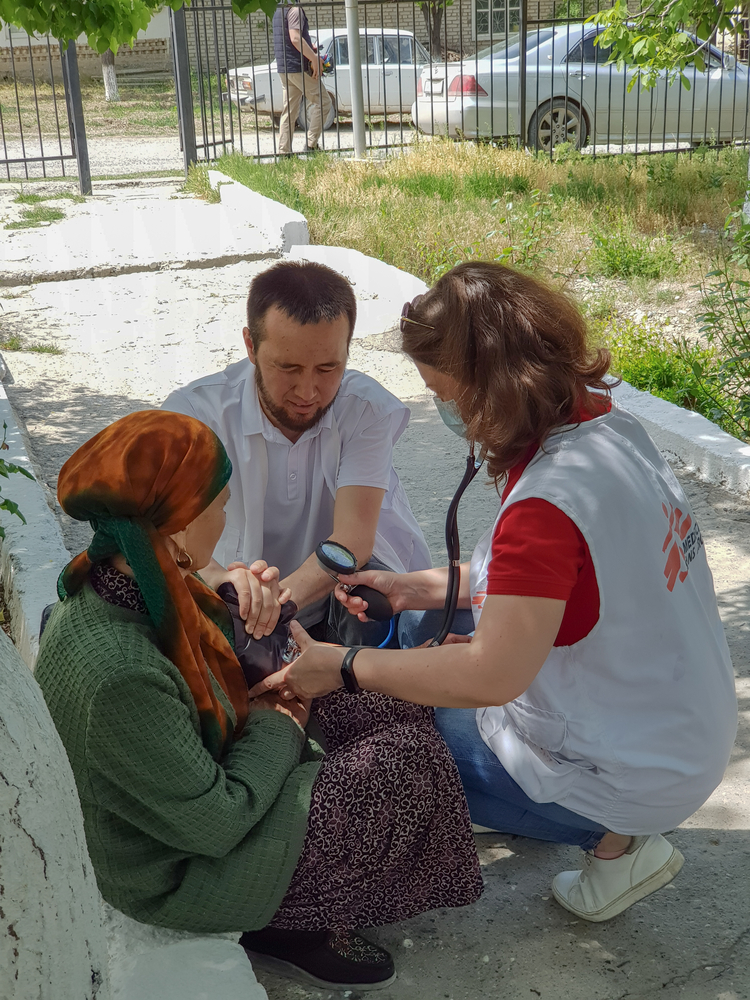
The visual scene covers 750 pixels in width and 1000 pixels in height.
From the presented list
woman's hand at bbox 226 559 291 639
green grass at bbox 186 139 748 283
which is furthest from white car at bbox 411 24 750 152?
woman's hand at bbox 226 559 291 639

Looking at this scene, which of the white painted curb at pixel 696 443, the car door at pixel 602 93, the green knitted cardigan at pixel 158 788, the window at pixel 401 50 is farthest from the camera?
the window at pixel 401 50

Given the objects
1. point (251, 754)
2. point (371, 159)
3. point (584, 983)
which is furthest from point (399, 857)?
point (371, 159)

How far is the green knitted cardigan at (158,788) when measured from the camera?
1653 mm

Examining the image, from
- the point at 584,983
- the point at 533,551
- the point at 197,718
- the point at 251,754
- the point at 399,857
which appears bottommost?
the point at 584,983

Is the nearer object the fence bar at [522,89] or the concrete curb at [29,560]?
the concrete curb at [29,560]

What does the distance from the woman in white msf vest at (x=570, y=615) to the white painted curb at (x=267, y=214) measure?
19.2 ft

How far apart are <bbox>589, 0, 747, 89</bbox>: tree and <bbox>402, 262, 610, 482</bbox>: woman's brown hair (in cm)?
355

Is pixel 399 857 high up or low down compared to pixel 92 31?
down

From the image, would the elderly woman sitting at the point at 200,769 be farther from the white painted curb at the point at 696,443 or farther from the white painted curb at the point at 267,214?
the white painted curb at the point at 267,214

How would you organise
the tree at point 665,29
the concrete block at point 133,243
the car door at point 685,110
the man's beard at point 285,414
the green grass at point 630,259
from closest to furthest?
the man's beard at point 285,414 < the tree at point 665,29 < the green grass at point 630,259 < the concrete block at point 133,243 < the car door at point 685,110

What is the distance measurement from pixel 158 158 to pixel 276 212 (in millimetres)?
A: 7250

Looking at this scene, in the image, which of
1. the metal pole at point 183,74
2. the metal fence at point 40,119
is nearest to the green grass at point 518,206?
the metal pole at point 183,74

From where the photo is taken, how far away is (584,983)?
2020mm

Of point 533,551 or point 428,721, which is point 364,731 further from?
point 533,551
